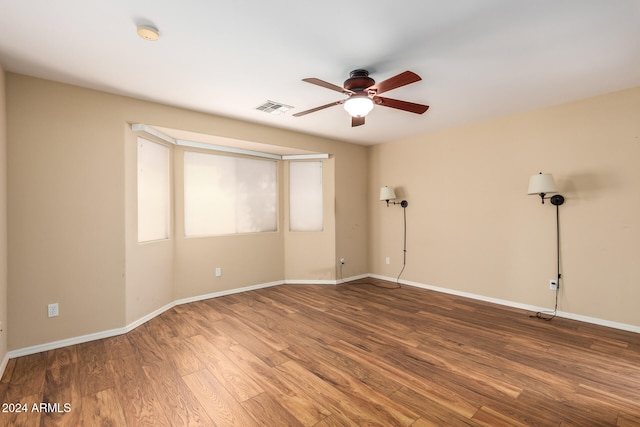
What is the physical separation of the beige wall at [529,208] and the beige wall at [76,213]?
3.43 meters

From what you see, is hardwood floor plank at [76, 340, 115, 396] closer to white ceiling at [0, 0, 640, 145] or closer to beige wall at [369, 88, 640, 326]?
white ceiling at [0, 0, 640, 145]

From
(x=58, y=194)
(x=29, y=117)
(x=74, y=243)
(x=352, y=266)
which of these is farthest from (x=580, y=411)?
(x=29, y=117)

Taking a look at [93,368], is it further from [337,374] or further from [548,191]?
[548,191]

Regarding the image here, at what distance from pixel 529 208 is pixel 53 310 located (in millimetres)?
5363

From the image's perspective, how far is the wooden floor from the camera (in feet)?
6.00

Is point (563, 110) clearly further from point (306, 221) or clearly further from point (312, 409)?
point (312, 409)

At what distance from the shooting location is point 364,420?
1.78m

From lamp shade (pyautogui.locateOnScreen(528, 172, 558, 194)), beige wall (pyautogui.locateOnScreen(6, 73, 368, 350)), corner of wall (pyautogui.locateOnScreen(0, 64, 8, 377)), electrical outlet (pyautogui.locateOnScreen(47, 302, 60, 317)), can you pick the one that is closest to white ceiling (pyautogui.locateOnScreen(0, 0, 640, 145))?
beige wall (pyautogui.locateOnScreen(6, 73, 368, 350))

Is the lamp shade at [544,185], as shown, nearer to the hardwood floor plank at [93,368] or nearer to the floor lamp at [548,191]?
the floor lamp at [548,191]

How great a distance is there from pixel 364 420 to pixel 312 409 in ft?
1.10

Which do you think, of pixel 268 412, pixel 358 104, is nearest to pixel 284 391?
pixel 268 412

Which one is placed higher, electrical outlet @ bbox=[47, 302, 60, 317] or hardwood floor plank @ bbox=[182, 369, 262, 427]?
electrical outlet @ bbox=[47, 302, 60, 317]

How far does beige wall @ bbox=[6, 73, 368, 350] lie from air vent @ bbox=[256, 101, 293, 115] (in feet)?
2.31

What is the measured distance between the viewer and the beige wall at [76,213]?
103 inches
